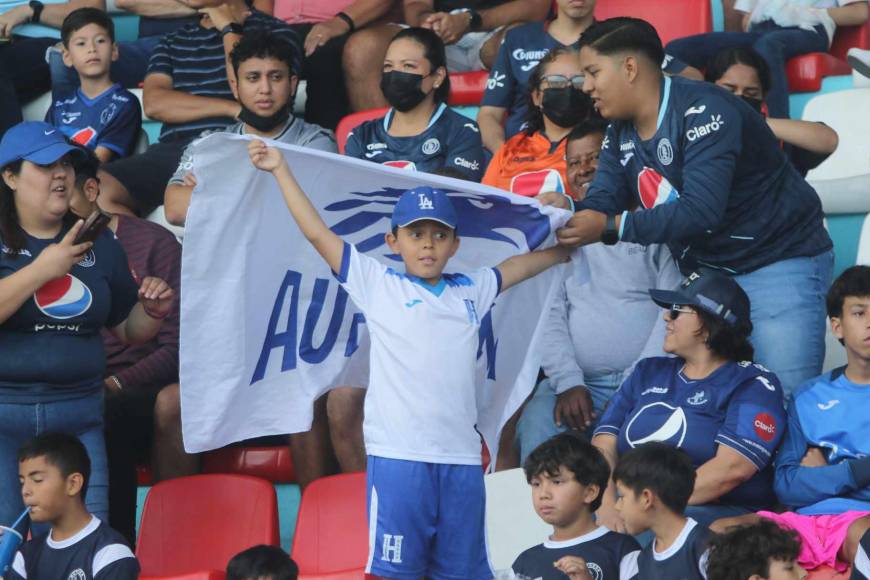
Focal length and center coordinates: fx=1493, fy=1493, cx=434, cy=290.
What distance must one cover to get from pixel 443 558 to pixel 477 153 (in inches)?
84.7

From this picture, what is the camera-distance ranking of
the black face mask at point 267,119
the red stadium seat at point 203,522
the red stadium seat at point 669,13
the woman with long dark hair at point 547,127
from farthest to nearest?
the red stadium seat at point 669,13, the black face mask at point 267,119, the woman with long dark hair at point 547,127, the red stadium seat at point 203,522

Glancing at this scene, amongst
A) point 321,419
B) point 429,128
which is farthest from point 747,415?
point 429,128

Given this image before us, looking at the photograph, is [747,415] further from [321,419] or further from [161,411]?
[161,411]

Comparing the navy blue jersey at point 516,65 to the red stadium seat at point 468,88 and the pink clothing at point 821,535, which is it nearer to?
the red stadium seat at point 468,88

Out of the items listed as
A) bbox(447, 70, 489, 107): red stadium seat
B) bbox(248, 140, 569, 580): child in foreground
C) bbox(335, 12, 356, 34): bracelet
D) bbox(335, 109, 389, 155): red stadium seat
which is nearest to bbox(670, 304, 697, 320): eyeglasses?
bbox(248, 140, 569, 580): child in foreground

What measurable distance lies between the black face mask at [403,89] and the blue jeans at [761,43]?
3.96 feet

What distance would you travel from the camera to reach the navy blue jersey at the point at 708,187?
4.41 m

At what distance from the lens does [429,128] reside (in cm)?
593

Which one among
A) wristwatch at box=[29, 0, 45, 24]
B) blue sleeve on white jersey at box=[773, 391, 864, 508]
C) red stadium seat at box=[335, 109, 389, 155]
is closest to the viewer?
blue sleeve on white jersey at box=[773, 391, 864, 508]

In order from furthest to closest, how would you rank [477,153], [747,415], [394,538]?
[477,153]
[747,415]
[394,538]

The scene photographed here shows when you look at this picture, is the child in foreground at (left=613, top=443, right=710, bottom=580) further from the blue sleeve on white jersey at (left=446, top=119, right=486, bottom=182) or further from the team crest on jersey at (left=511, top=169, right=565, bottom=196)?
the blue sleeve on white jersey at (left=446, top=119, right=486, bottom=182)

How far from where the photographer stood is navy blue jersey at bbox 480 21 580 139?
250 inches

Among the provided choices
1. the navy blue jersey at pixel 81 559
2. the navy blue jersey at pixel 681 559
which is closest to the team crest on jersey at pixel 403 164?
the navy blue jersey at pixel 81 559

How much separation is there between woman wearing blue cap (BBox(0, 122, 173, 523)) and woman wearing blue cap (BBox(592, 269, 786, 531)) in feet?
4.96
